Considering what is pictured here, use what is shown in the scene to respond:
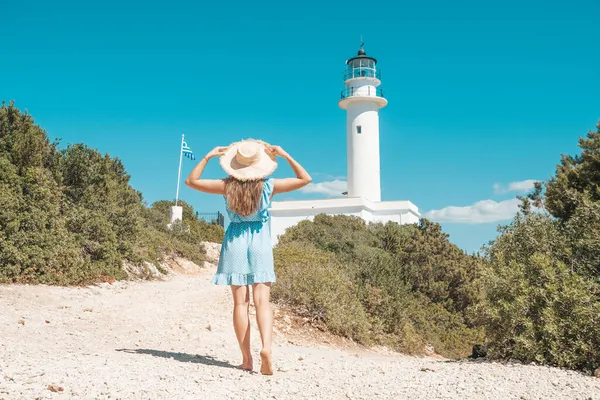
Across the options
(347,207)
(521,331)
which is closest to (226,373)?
(521,331)

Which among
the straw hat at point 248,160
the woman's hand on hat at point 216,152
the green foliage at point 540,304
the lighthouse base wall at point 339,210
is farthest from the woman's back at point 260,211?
the lighthouse base wall at point 339,210

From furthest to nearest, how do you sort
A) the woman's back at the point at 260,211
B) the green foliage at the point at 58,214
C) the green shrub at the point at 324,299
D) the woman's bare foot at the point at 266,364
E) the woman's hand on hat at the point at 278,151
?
the green foliage at the point at 58,214 < the green shrub at the point at 324,299 < the woman's hand on hat at the point at 278,151 < the woman's back at the point at 260,211 < the woman's bare foot at the point at 266,364

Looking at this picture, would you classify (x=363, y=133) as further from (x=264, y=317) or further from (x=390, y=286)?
(x=264, y=317)

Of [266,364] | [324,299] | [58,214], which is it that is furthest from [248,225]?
[58,214]

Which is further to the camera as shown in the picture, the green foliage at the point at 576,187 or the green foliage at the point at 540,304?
the green foliage at the point at 576,187

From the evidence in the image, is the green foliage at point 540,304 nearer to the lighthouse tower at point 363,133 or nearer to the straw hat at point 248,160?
the straw hat at point 248,160

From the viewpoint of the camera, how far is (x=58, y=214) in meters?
14.3

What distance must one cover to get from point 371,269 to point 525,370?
9058mm

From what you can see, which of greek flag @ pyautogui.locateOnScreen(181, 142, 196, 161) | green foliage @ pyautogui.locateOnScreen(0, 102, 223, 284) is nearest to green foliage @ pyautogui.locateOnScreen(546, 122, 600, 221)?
green foliage @ pyautogui.locateOnScreen(0, 102, 223, 284)

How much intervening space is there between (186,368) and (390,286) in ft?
31.2

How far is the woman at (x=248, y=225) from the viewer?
5773 millimetres

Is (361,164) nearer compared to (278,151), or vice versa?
(278,151)

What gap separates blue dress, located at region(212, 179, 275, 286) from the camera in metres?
5.76

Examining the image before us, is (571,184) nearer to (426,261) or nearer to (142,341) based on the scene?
(142,341)
